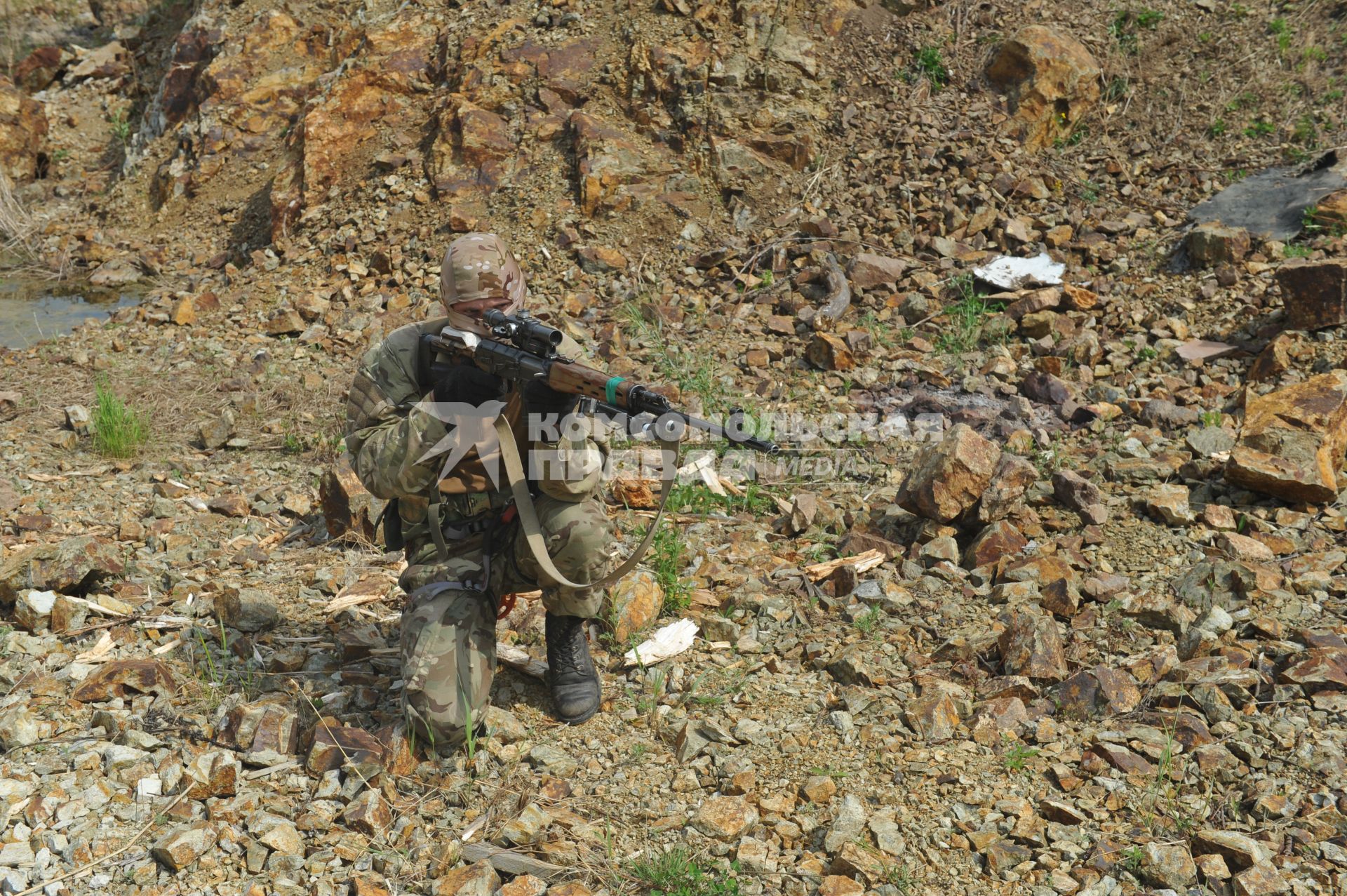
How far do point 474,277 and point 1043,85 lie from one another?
5.68 meters

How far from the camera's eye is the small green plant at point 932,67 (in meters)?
7.49

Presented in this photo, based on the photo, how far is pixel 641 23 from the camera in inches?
305

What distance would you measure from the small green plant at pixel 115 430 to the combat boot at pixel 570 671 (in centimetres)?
307

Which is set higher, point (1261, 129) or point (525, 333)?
point (525, 333)

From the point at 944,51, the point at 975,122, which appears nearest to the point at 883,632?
the point at 975,122

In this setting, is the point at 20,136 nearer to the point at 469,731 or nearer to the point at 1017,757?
the point at 469,731

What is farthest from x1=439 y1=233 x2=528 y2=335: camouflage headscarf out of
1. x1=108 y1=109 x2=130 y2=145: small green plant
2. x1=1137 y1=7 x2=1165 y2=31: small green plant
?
x1=108 y1=109 x2=130 y2=145: small green plant

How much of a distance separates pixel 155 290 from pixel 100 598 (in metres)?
4.84

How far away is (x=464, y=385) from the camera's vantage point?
10.2 feet

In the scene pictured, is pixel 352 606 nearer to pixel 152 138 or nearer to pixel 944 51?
pixel 944 51

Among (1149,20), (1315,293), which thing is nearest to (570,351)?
(1315,293)

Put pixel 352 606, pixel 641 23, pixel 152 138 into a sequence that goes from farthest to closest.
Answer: pixel 152 138 → pixel 641 23 → pixel 352 606

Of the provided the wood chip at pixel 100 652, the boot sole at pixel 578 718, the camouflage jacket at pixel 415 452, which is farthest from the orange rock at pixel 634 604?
the wood chip at pixel 100 652

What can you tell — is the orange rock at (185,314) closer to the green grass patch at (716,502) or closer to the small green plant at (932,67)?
the green grass patch at (716,502)
